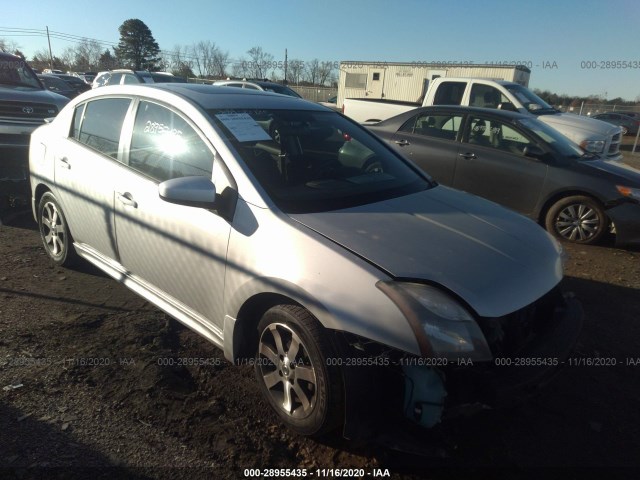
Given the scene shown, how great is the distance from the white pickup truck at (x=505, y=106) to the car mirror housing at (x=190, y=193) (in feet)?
25.7

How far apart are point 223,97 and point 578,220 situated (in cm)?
469

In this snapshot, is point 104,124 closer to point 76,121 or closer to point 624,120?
point 76,121

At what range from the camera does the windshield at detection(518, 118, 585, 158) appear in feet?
19.3

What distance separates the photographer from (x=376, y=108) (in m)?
10.1

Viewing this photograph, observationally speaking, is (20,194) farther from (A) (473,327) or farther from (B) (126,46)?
(B) (126,46)

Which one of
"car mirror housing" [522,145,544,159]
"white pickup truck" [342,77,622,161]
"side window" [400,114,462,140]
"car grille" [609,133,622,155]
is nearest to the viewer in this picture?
"car mirror housing" [522,145,544,159]

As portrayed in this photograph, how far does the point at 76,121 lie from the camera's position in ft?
13.0

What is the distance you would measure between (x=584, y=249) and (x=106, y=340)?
5.36m

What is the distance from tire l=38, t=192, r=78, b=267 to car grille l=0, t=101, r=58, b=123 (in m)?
2.83

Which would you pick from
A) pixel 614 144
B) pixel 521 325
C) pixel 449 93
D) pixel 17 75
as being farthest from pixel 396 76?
pixel 521 325

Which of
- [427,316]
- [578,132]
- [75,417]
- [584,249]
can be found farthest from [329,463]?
[578,132]

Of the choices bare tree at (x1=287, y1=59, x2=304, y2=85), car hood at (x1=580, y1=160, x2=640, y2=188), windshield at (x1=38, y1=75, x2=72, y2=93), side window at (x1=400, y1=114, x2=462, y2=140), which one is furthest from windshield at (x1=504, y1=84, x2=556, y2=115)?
bare tree at (x1=287, y1=59, x2=304, y2=85)

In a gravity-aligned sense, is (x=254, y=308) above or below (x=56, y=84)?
below

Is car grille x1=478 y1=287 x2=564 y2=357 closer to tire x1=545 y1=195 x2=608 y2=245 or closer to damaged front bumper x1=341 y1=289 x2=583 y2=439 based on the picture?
damaged front bumper x1=341 y1=289 x2=583 y2=439
